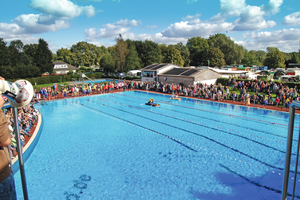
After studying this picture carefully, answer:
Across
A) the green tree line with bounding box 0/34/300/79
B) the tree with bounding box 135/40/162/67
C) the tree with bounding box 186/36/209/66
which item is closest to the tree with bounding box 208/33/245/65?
the green tree line with bounding box 0/34/300/79

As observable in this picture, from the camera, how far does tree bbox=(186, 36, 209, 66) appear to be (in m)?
71.0

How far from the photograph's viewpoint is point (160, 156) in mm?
10359

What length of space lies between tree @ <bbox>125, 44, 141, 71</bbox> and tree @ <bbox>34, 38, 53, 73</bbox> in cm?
1900

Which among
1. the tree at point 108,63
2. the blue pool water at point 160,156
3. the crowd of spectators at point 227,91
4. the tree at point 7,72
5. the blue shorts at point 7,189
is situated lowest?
the blue pool water at point 160,156

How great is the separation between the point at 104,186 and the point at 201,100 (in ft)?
57.2

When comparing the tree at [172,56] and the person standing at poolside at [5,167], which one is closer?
the person standing at poolside at [5,167]

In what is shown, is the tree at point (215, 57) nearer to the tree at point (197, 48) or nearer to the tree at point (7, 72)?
the tree at point (197, 48)

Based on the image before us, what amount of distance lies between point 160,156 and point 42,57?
156 ft

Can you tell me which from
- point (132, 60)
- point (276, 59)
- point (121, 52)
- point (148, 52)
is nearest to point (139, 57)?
point (148, 52)

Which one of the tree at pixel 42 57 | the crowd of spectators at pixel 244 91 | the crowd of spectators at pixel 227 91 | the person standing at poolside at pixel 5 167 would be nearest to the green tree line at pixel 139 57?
the tree at pixel 42 57

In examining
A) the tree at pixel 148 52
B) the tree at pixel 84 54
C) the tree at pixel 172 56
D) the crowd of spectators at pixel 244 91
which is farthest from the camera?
the tree at pixel 84 54

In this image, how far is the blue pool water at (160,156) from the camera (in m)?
7.78

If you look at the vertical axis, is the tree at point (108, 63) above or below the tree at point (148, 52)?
below

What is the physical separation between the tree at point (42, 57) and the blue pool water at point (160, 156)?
34995mm
